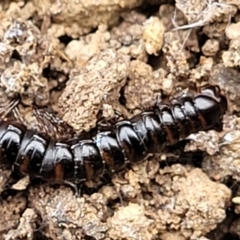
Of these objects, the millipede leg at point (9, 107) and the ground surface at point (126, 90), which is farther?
the millipede leg at point (9, 107)

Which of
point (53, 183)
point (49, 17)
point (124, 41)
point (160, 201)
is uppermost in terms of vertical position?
point (49, 17)

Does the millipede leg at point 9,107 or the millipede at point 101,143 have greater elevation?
the millipede leg at point 9,107

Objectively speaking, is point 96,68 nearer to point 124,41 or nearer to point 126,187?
point 124,41

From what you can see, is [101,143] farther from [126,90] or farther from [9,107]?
[9,107]

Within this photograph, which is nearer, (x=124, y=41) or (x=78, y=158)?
(x=78, y=158)

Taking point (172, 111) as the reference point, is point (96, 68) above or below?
above

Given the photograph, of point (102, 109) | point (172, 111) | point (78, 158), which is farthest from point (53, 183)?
point (172, 111)
